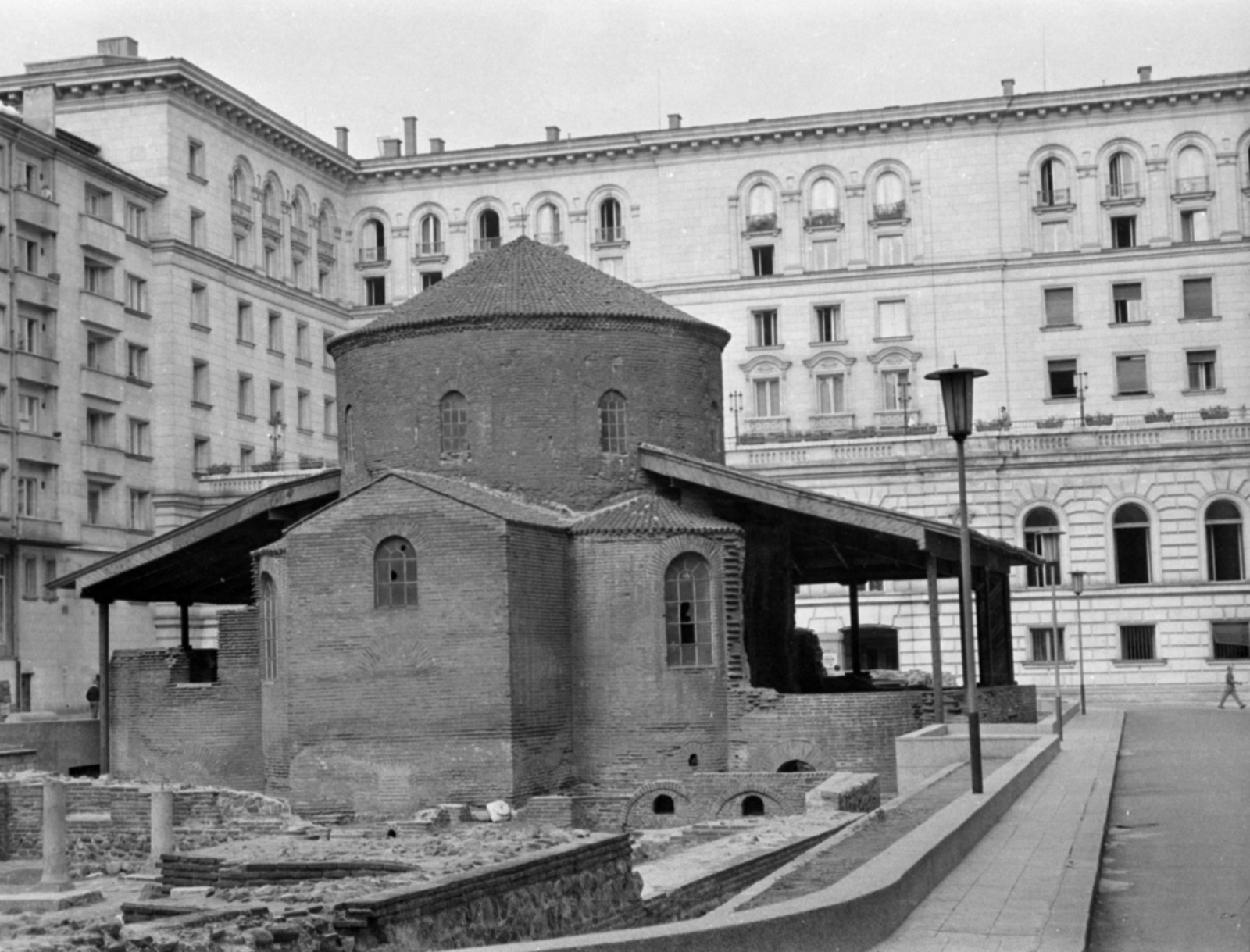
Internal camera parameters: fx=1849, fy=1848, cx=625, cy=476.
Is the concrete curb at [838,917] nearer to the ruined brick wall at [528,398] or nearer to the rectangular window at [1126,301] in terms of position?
the ruined brick wall at [528,398]

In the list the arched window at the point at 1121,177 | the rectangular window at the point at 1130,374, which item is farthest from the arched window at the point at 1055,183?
the rectangular window at the point at 1130,374

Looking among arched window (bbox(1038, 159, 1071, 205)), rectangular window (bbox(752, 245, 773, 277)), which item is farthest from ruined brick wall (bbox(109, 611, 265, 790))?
arched window (bbox(1038, 159, 1071, 205))

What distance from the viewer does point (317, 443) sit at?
7525cm

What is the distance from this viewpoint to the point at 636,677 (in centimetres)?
3272

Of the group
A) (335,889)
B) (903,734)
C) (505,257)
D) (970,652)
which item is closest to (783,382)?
(505,257)

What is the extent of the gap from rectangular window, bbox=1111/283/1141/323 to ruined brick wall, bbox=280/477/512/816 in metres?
45.0

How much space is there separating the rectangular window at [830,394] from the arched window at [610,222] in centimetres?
1055

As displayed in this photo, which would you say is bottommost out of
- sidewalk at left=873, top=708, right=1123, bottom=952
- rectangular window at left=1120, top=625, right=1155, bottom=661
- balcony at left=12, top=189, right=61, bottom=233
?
sidewalk at left=873, top=708, right=1123, bottom=952

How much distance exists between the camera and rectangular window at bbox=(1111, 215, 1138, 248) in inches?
2778

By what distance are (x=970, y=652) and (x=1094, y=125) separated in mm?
50396

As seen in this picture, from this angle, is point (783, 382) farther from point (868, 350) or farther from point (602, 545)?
point (602, 545)

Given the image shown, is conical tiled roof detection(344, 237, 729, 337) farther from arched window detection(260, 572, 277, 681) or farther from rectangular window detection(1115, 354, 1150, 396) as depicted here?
rectangular window detection(1115, 354, 1150, 396)

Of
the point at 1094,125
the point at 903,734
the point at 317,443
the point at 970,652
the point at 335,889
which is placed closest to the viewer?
the point at 335,889

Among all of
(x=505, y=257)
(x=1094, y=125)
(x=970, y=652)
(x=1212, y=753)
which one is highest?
(x=1094, y=125)
